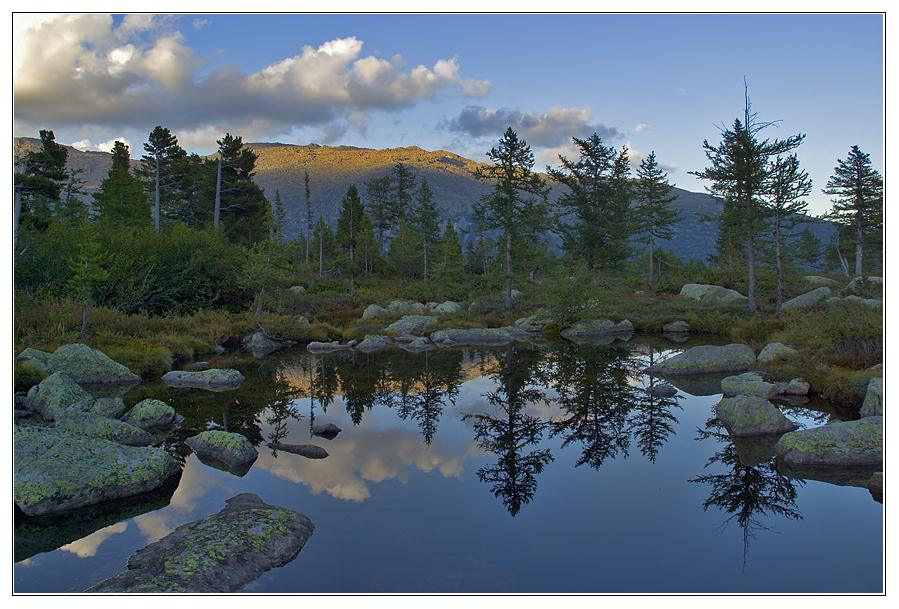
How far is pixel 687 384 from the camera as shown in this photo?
19188mm

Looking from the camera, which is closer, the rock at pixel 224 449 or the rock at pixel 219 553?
the rock at pixel 219 553

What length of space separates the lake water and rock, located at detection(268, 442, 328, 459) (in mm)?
249

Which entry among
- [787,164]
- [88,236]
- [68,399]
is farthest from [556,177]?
[68,399]

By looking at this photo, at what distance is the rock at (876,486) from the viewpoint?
9.41 metres

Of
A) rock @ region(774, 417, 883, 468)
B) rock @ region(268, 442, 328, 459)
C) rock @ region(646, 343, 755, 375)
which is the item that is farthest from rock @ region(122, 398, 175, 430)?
rock @ region(646, 343, 755, 375)

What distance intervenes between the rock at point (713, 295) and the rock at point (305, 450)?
35.9 metres

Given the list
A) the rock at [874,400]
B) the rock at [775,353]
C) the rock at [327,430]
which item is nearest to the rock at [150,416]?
the rock at [327,430]

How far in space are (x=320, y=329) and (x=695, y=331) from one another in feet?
74.9

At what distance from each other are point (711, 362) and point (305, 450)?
1519cm

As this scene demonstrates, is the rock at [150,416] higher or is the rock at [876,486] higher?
the rock at [876,486]

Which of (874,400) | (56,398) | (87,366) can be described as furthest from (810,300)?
(56,398)

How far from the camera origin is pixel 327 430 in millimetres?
14141

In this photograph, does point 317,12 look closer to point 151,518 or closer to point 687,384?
point 151,518

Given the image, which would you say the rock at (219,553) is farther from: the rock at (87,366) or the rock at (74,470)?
the rock at (87,366)
